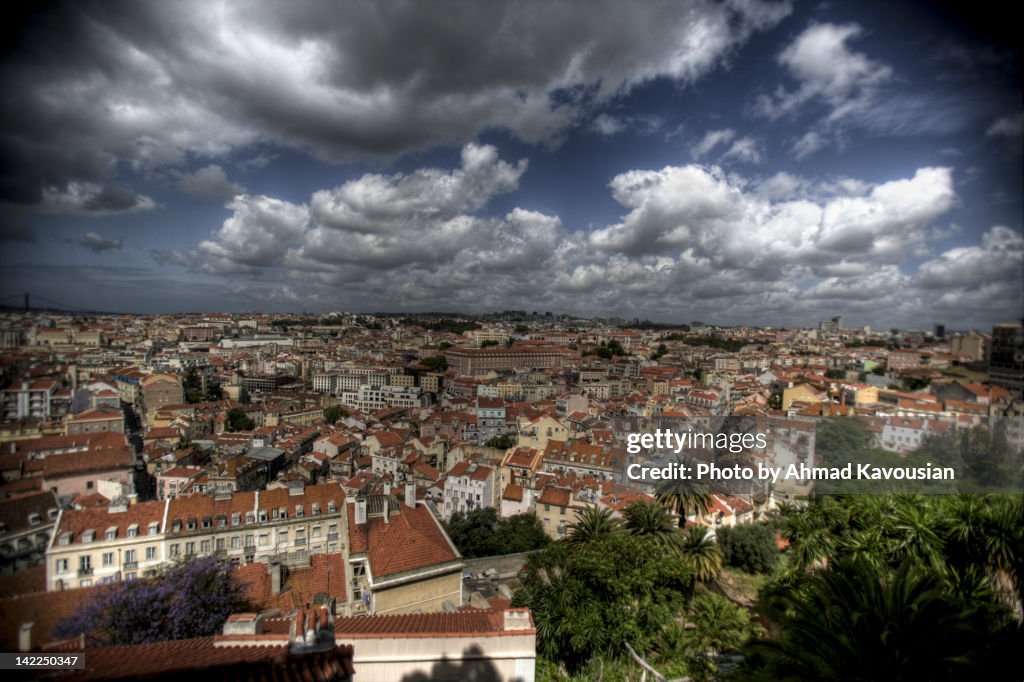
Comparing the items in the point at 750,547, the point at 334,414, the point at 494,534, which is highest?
the point at 334,414

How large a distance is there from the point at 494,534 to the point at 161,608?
750 centimetres

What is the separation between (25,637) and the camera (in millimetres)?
2883

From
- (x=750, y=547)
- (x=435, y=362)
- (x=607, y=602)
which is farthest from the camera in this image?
(x=435, y=362)

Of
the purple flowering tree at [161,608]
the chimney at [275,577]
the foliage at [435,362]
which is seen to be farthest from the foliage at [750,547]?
the foliage at [435,362]

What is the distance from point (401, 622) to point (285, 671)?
1.31 meters

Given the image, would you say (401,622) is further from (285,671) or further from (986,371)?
(986,371)

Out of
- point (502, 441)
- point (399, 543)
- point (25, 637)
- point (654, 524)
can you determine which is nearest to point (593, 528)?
point (654, 524)

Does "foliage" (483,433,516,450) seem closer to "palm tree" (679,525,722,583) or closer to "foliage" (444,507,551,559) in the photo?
"foliage" (444,507,551,559)

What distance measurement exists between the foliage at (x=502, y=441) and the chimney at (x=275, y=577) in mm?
12576

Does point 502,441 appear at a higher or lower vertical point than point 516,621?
lower

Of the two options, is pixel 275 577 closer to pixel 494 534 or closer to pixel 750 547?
pixel 494 534

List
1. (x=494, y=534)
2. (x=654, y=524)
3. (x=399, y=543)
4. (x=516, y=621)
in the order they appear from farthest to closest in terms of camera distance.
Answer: (x=494, y=534), (x=654, y=524), (x=399, y=543), (x=516, y=621)

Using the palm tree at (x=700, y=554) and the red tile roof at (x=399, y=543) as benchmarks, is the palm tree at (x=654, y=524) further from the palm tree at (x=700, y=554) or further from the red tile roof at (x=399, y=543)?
the red tile roof at (x=399, y=543)

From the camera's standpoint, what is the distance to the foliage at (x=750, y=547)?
26.9ft
